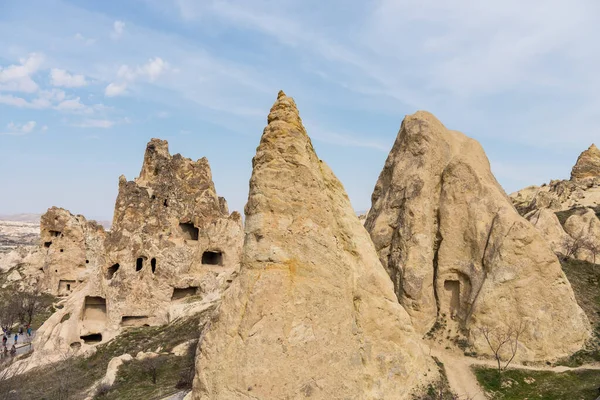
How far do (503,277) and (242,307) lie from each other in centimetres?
1348

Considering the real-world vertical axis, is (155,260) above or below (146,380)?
above

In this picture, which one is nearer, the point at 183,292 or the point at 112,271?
the point at 112,271

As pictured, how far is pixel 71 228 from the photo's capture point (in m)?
56.2

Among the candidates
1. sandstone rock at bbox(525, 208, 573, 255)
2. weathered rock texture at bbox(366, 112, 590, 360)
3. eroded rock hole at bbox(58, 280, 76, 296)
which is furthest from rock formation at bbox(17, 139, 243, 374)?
sandstone rock at bbox(525, 208, 573, 255)

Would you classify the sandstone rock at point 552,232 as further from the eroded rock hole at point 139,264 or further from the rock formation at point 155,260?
the eroded rock hole at point 139,264

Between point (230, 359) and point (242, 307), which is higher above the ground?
point (242, 307)

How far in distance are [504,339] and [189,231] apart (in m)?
25.2

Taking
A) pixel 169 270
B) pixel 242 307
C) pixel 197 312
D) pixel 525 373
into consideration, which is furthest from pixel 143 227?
pixel 525 373

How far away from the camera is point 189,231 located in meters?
37.5

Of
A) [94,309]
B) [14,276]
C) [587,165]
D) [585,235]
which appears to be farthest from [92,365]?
[587,165]

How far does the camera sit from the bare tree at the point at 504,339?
20688 millimetres

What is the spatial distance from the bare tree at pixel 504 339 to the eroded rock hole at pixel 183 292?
22204 mm

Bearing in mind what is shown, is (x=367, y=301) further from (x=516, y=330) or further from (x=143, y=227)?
(x=143, y=227)

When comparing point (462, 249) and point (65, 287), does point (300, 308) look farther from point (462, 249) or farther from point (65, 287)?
point (65, 287)
